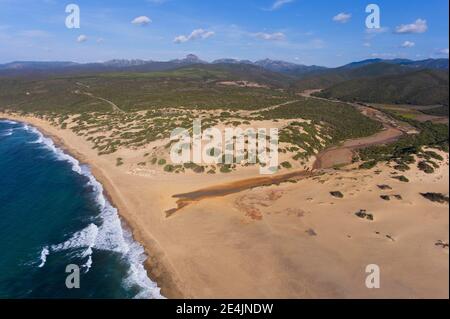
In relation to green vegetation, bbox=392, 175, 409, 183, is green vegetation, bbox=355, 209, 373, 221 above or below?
below

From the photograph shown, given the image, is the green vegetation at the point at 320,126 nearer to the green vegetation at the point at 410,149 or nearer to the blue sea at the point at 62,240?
the green vegetation at the point at 410,149

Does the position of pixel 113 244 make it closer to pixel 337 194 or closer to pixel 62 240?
pixel 62 240

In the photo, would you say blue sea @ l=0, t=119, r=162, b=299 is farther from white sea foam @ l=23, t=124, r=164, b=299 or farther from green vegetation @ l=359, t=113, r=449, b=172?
green vegetation @ l=359, t=113, r=449, b=172

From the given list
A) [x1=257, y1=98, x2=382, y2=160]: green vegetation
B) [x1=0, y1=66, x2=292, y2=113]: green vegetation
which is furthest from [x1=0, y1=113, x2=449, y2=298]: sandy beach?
[x1=0, y1=66, x2=292, y2=113]: green vegetation

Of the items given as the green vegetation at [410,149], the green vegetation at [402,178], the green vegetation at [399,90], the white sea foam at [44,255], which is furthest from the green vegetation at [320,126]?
the white sea foam at [44,255]

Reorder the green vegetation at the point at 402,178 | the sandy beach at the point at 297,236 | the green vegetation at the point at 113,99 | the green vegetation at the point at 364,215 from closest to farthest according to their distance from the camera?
1. the sandy beach at the point at 297,236
2. the green vegetation at the point at 364,215
3. the green vegetation at the point at 402,178
4. the green vegetation at the point at 113,99
